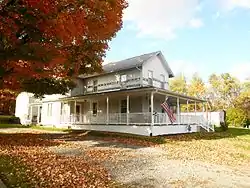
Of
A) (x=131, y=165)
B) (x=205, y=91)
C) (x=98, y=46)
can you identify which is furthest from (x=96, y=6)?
(x=205, y=91)

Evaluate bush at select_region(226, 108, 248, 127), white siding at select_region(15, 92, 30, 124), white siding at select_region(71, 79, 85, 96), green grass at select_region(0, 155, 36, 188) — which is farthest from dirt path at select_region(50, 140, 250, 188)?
bush at select_region(226, 108, 248, 127)

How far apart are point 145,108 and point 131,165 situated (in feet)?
57.6

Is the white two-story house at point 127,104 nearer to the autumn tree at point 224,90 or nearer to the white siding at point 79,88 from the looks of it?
the white siding at point 79,88

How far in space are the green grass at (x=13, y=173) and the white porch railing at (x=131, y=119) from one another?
1473cm

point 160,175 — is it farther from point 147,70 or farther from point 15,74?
point 147,70

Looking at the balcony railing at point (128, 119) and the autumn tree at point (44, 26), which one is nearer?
the autumn tree at point (44, 26)

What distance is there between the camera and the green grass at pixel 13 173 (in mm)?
7507

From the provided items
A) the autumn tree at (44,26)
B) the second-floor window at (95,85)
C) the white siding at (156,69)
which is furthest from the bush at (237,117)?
the autumn tree at (44,26)

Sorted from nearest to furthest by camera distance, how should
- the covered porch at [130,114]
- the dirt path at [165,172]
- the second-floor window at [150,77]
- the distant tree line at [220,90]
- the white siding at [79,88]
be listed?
the dirt path at [165,172]
the covered porch at [130,114]
the second-floor window at [150,77]
the white siding at [79,88]
the distant tree line at [220,90]


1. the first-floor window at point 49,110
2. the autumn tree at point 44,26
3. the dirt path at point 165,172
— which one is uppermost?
the autumn tree at point 44,26

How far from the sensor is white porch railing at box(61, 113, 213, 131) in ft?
81.2

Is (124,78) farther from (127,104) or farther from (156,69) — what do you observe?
(127,104)

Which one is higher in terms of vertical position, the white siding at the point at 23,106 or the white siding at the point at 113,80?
the white siding at the point at 113,80

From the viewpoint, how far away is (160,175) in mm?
9805
